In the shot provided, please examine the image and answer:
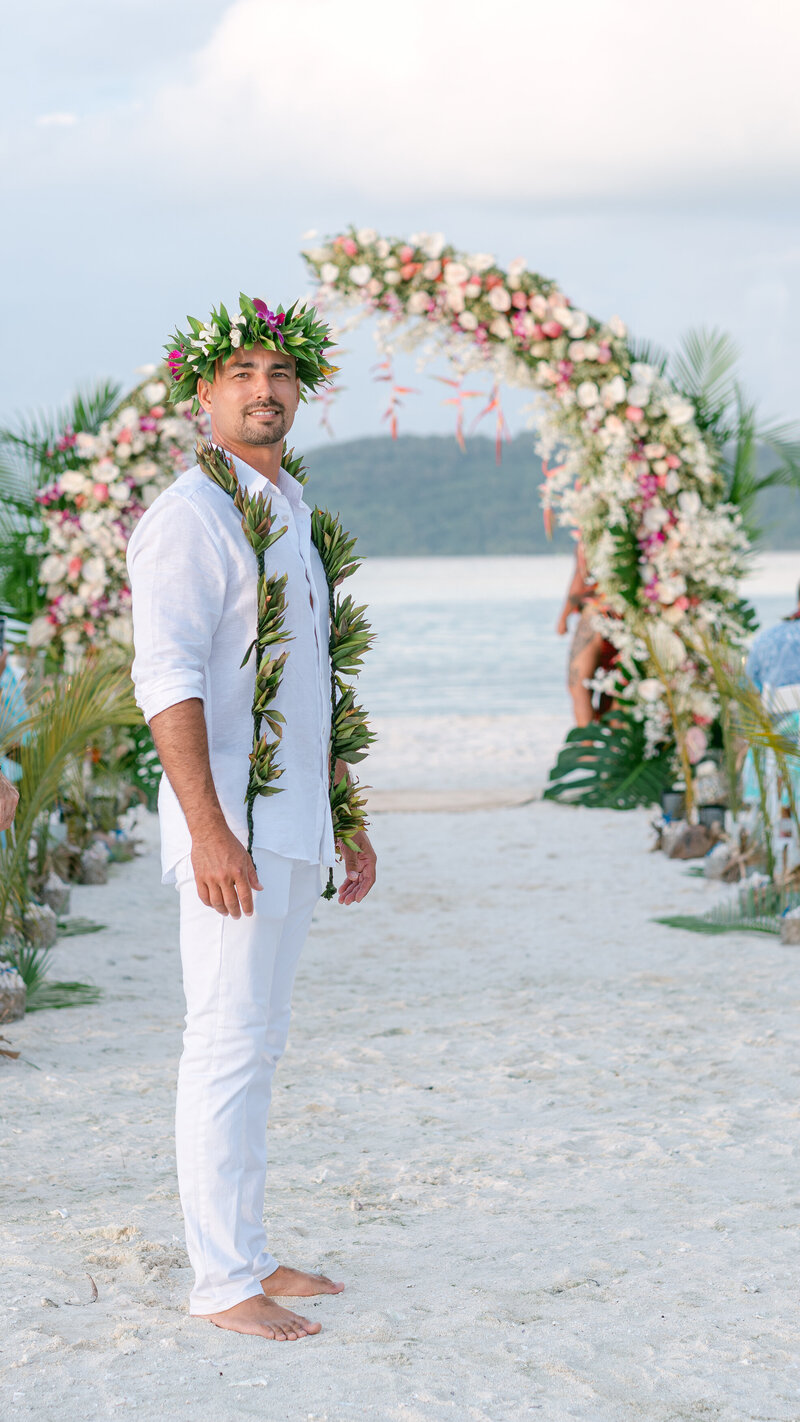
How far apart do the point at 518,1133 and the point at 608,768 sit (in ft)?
19.4

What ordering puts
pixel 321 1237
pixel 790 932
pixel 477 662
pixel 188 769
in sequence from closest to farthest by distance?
pixel 188 769, pixel 321 1237, pixel 790 932, pixel 477 662

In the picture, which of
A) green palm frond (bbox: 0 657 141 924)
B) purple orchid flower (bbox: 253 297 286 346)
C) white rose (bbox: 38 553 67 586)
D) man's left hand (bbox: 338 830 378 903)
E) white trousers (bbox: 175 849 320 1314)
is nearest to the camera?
white trousers (bbox: 175 849 320 1314)

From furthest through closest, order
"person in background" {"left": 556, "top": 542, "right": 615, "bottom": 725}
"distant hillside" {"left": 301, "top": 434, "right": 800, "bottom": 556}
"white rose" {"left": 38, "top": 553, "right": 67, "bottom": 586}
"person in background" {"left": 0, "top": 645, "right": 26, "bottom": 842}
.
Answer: "distant hillside" {"left": 301, "top": 434, "right": 800, "bottom": 556} < "person in background" {"left": 556, "top": 542, "right": 615, "bottom": 725} < "white rose" {"left": 38, "top": 553, "right": 67, "bottom": 586} < "person in background" {"left": 0, "top": 645, "right": 26, "bottom": 842}

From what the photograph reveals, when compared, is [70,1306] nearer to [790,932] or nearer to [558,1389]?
[558,1389]

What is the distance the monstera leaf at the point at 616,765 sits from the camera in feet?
30.8

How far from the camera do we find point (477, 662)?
83.1 feet

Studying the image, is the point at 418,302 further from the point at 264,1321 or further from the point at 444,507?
the point at 444,507

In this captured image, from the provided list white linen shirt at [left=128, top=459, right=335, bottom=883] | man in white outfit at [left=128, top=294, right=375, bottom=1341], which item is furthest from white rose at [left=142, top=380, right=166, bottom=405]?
white linen shirt at [left=128, top=459, right=335, bottom=883]

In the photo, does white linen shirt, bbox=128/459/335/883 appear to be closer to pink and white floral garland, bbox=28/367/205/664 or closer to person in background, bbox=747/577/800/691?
person in background, bbox=747/577/800/691

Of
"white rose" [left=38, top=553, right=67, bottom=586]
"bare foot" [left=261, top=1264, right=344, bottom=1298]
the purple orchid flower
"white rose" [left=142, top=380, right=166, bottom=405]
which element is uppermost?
"white rose" [left=142, top=380, right=166, bottom=405]

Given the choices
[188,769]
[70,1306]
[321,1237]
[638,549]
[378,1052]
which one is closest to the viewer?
[188,769]

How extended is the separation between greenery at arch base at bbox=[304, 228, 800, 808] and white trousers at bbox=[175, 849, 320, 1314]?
659 centimetres

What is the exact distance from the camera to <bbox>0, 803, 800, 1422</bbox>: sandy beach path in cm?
249

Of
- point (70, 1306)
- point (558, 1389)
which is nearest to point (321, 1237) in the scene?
point (70, 1306)
